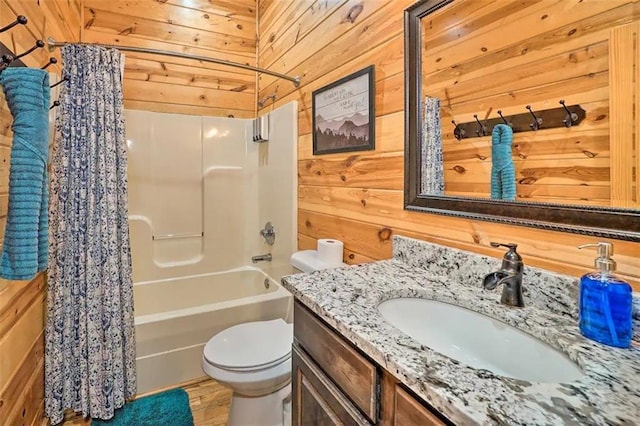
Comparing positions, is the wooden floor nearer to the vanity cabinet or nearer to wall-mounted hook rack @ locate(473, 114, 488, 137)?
the vanity cabinet

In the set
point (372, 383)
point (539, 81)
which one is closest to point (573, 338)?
point (372, 383)

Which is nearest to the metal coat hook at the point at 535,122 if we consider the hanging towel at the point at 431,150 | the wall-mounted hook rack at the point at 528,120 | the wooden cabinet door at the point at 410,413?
the wall-mounted hook rack at the point at 528,120

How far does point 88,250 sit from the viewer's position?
1.70 metres

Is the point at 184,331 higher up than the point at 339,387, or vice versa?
the point at 339,387

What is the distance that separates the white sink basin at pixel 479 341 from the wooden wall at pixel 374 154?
230 mm

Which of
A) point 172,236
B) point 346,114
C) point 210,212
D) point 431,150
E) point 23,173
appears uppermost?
point 346,114

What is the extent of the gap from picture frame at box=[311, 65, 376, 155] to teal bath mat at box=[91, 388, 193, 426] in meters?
1.61

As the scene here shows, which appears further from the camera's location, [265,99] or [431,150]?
[265,99]

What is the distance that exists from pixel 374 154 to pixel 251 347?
1.07m

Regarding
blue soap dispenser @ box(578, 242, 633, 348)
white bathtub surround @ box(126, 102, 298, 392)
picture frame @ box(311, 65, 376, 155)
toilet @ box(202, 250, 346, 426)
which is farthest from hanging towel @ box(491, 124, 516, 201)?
white bathtub surround @ box(126, 102, 298, 392)

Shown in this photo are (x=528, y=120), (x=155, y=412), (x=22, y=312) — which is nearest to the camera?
(x=528, y=120)

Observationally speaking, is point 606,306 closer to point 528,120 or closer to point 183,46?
point 528,120

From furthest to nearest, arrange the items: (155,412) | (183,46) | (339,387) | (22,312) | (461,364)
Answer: (183,46), (155,412), (22,312), (339,387), (461,364)

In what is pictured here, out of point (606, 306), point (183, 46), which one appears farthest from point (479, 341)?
point (183, 46)
